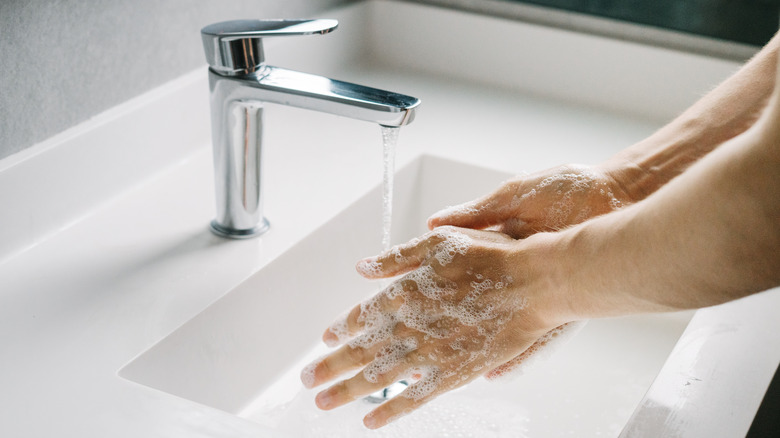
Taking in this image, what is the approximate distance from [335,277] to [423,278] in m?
0.26

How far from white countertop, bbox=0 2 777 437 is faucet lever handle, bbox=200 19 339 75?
0.63 feet

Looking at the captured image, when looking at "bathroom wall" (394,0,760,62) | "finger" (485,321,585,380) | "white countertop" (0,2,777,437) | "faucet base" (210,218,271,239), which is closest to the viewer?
"white countertop" (0,2,777,437)

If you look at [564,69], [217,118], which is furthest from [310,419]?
[564,69]

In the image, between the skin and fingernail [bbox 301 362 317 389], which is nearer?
the skin

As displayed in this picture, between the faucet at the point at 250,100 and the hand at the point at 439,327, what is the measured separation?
0.48ft

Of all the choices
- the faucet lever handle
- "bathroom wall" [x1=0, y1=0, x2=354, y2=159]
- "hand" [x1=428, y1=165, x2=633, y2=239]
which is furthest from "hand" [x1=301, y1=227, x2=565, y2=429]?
"bathroom wall" [x1=0, y1=0, x2=354, y2=159]

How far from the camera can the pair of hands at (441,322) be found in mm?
681

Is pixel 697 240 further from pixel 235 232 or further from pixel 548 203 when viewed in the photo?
pixel 235 232

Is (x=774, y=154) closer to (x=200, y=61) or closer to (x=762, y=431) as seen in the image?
(x=762, y=431)

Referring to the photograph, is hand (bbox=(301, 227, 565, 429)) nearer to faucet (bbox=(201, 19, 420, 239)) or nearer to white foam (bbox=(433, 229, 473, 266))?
white foam (bbox=(433, 229, 473, 266))

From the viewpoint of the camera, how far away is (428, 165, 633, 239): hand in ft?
2.71

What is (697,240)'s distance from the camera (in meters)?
0.51

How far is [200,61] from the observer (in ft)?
3.45

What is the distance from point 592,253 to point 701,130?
0.28 m
